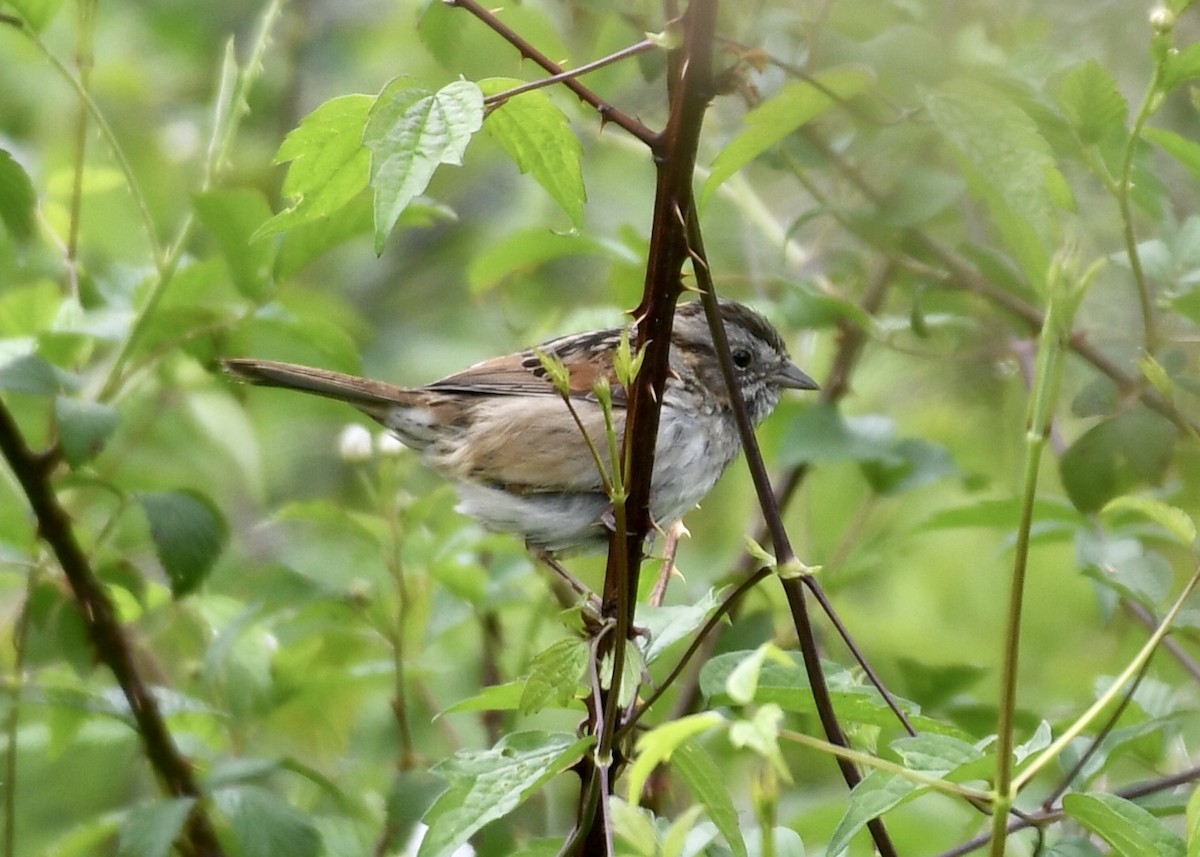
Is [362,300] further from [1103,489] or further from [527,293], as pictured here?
[1103,489]

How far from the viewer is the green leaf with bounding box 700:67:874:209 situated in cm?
188

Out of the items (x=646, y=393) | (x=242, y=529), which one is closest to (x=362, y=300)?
(x=242, y=529)

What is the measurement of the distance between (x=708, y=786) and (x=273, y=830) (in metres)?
1.01

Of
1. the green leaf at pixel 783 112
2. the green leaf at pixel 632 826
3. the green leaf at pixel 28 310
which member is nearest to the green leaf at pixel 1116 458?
the green leaf at pixel 783 112

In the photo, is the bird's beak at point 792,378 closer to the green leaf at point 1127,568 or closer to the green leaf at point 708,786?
the green leaf at point 1127,568

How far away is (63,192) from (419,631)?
3.99ft

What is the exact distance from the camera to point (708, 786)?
5.64ft

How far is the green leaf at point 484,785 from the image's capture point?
1.69 meters

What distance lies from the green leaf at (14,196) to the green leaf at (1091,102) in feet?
4.87

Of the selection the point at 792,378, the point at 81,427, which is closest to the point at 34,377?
the point at 81,427

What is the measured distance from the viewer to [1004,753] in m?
1.45

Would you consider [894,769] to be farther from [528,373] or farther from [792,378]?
[528,373]

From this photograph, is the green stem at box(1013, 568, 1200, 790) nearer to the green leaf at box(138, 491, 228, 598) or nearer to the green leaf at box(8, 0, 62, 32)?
the green leaf at box(138, 491, 228, 598)

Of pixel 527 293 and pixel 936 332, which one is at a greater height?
pixel 527 293
